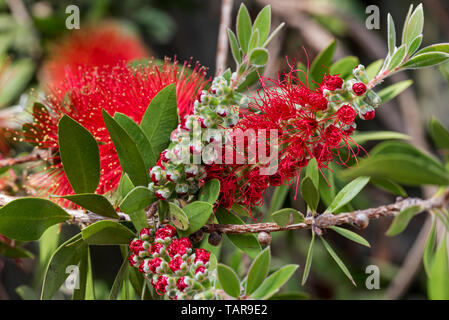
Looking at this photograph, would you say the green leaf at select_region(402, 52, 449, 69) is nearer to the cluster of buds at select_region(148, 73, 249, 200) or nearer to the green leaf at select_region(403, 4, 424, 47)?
the green leaf at select_region(403, 4, 424, 47)

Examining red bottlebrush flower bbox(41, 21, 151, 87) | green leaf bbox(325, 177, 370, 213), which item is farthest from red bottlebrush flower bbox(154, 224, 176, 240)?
red bottlebrush flower bbox(41, 21, 151, 87)

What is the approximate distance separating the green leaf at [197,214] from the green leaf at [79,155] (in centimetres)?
15

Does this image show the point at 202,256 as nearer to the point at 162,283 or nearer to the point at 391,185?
the point at 162,283

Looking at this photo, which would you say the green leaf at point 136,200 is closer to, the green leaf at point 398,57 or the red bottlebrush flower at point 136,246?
the red bottlebrush flower at point 136,246

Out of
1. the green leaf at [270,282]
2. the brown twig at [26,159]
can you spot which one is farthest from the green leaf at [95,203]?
the brown twig at [26,159]

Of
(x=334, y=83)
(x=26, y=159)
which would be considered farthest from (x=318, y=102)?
(x=26, y=159)

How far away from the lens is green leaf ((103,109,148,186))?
0.59 m

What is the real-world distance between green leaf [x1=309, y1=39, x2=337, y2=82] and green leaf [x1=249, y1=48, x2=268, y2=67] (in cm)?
25

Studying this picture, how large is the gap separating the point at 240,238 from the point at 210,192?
98 mm

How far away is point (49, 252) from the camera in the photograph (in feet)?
3.14
